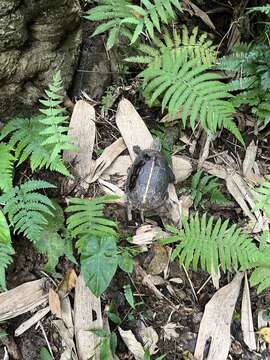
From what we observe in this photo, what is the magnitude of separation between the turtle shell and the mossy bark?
92 cm

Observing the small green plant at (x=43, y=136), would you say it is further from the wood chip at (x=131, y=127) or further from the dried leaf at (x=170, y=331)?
the dried leaf at (x=170, y=331)

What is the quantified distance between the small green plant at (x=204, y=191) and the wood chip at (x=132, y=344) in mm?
1124

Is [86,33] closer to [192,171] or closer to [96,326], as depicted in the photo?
[192,171]

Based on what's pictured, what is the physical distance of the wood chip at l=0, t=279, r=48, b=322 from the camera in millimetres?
3318

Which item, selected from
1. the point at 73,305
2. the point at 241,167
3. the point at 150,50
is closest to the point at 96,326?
the point at 73,305

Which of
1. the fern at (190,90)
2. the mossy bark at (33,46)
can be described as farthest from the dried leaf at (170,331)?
the mossy bark at (33,46)

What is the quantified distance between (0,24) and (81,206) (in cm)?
137

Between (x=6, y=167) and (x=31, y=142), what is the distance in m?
0.27

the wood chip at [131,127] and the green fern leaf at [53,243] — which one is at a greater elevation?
the wood chip at [131,127]

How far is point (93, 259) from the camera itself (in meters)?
3.24

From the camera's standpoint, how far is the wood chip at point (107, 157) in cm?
375

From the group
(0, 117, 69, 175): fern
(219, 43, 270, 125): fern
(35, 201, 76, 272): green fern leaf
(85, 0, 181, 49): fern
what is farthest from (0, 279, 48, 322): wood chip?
(219, 43, 270, 125): fern

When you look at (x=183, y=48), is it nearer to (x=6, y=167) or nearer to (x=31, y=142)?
(x=31, y=142)

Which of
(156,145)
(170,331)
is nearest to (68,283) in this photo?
(170,331)
